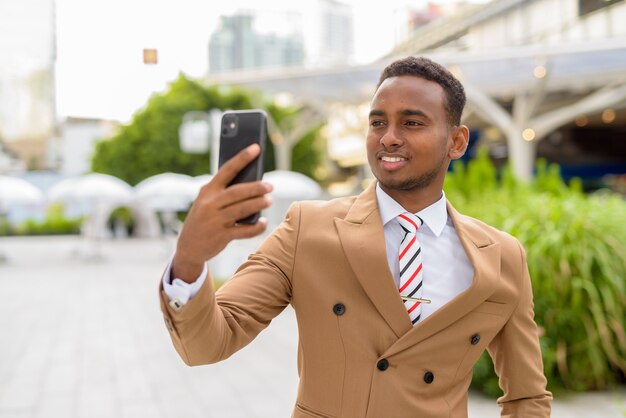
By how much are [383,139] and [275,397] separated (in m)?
4.78

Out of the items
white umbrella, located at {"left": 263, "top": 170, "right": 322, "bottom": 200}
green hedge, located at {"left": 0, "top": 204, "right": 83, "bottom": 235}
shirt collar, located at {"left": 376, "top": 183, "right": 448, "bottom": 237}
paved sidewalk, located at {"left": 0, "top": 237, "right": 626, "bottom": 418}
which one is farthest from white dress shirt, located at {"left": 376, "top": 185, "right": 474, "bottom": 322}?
green hedge, located at {"left": 0, "top": 204, "right": 83, "bottom": 235}

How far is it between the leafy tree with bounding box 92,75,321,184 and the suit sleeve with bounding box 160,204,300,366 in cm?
3082

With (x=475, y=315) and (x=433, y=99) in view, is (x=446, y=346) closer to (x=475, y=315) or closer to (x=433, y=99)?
(x=475, y=315)

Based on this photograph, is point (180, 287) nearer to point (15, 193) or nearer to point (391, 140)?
point (391, 140)

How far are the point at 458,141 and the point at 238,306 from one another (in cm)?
66

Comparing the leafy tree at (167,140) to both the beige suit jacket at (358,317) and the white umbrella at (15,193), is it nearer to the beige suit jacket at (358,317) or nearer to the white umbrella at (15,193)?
the white umbrella at (15,193)

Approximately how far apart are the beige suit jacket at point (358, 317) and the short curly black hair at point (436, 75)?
0.28 m

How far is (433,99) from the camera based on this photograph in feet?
4.97

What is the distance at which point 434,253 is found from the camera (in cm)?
159

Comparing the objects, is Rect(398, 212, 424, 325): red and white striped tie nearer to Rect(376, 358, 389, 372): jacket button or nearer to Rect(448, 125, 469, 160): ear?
Rect(376, 358, 389, 372): jacket button

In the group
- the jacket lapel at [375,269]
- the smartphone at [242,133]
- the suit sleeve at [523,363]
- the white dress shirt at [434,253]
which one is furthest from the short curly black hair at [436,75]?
the smartphone at [242,133]

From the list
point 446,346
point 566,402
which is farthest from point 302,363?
point 566,402

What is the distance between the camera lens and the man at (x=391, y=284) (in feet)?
4.85

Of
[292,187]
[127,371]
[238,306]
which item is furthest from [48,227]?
[238,306]
